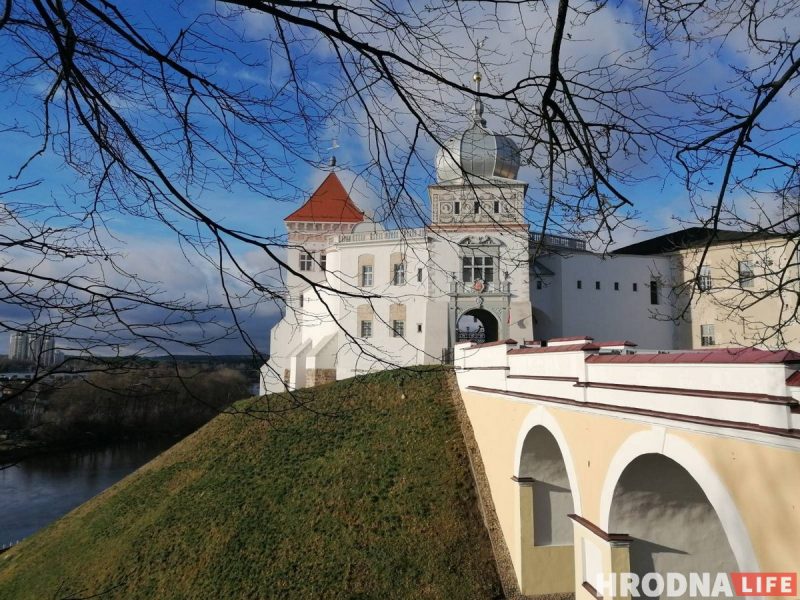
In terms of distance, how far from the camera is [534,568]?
10758mm

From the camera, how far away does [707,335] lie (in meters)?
25.6

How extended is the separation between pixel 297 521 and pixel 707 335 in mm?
20734

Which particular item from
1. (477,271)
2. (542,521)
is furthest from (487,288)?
(542,521)

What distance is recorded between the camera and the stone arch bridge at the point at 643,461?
14.7ft

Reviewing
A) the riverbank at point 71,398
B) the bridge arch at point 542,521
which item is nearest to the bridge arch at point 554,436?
the bridge arch at point 542,521

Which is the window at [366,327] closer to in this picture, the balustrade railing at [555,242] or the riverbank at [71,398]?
the balustrade railing at [555,242]

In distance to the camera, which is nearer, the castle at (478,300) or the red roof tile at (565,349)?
the red roof tile at (565,349)

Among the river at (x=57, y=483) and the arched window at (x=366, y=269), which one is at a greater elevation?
the arched window at (x=366, y=269)

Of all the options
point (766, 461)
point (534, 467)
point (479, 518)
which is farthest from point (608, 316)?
point (766, 461)

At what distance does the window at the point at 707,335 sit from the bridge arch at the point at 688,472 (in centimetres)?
2157

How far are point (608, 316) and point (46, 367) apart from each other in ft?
85.3

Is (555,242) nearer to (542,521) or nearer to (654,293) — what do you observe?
(654,293)

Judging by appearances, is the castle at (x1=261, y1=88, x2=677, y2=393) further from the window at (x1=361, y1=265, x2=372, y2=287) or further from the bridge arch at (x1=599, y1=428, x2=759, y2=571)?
the bridge arch at (x1=599, y1=428, x2=759, y2=571)

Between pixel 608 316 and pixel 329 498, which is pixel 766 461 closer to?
pixel 329 498
